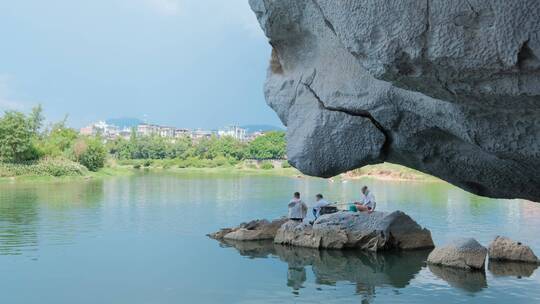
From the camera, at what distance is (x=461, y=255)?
12.6 metres

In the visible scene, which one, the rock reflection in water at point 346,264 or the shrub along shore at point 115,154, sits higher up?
the shrub along shore at point 115,154

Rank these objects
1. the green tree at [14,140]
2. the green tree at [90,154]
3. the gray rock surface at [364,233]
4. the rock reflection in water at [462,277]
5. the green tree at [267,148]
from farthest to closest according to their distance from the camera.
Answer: the green tree at [267,148]
the green tree at [90,154]
the green tree at [14,140]
the gray rock surface at [364,233]
the rock reflection in water at [462,277]

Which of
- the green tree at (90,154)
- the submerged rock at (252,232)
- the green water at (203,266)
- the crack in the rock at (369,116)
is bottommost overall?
the green water at (203,266)

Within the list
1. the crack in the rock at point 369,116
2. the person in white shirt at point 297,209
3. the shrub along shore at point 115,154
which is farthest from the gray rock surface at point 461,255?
the shrub along shore at point 115,154

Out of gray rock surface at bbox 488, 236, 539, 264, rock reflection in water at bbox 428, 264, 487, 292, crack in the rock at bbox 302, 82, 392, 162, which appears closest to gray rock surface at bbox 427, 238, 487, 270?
rock reflection in water at bbox 428, 264, 487, 292

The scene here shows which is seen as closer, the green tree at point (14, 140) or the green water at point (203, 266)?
the green water at point (203, 266)

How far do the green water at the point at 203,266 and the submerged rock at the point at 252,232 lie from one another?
0.50 m

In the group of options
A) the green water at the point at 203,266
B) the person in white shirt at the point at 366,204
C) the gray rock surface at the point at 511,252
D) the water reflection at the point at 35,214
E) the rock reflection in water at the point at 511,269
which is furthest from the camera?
the water reflection at the point at 35,214

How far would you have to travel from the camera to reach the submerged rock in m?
16.7

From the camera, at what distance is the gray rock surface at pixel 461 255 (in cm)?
1242

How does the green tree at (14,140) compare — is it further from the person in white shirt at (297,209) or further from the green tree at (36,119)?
the person in white shirt at (297,209)

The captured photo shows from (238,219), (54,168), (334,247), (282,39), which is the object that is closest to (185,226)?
(238,219)

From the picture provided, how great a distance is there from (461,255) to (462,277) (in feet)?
2.75

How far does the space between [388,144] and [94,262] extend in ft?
30.6
